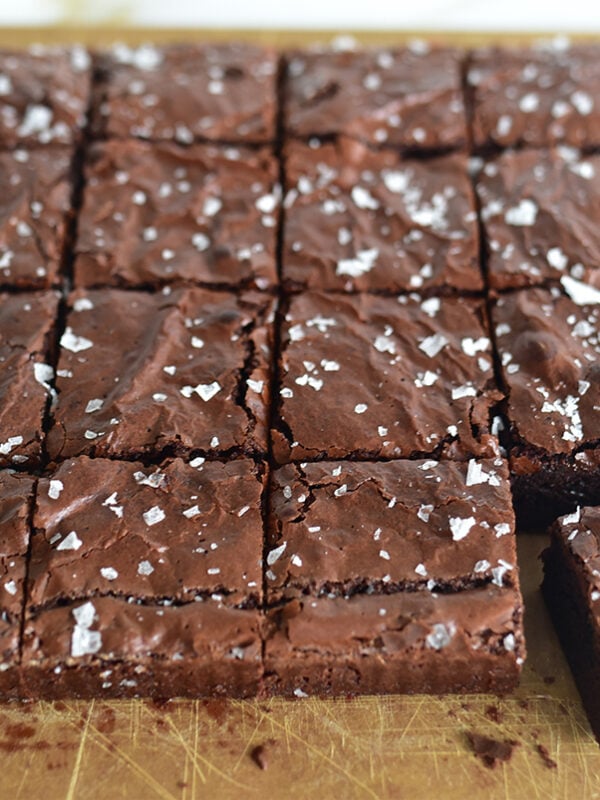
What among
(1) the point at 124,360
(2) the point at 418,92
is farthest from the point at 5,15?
(1) the point at 124,360

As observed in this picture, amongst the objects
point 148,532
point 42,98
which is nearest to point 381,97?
point 42,98

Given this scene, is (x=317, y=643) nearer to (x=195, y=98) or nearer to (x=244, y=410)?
(x=244, y=410)

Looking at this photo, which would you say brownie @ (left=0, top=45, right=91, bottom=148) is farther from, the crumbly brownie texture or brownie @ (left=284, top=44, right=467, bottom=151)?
the crumbly brownie texture

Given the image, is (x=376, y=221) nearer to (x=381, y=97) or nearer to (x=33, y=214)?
(x=381, y=97)

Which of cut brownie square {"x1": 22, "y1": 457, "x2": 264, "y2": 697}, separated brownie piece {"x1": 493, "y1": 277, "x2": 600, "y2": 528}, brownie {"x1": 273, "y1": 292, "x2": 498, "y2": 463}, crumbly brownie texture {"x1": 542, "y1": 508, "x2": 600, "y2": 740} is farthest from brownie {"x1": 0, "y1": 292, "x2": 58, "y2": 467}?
crumbly brownie texture {"x1": 542, "y1": 508, "x2": 600, "y2": 740}

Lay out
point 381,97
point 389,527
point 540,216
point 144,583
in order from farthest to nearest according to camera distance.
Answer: point 381,97 < point 540,216 < point 389,527 < point 144,583
